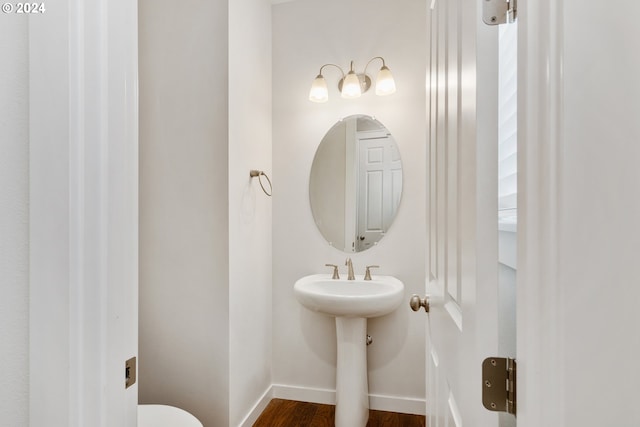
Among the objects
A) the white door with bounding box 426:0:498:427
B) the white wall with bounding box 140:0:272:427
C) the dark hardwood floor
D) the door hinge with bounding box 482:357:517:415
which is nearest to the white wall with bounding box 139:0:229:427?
the white wall with bounding box 140:0:272:427

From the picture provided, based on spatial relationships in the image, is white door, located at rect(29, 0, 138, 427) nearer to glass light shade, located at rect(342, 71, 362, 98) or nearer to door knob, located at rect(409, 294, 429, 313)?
door knob, located at rect(409, 294, 429, 313)

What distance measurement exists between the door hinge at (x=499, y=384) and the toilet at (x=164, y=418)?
1.25 meters

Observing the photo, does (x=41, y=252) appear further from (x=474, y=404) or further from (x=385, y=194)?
(x=385, y=194)

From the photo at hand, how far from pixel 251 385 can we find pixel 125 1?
1.96m

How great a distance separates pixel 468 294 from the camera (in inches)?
25.1

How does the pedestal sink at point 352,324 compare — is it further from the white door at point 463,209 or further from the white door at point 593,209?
the white door at point 593,209

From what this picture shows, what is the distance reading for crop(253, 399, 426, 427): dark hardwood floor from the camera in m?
2.00

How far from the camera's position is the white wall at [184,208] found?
176 cm

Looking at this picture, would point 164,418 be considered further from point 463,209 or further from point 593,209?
point 593,209

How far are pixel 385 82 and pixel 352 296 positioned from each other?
124 centimetres

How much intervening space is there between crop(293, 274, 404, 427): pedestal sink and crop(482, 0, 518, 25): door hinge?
1421mm

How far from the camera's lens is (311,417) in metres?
2.07

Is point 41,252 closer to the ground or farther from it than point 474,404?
farther from it

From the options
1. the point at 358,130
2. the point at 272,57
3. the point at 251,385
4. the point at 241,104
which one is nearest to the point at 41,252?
the point at 241,104
